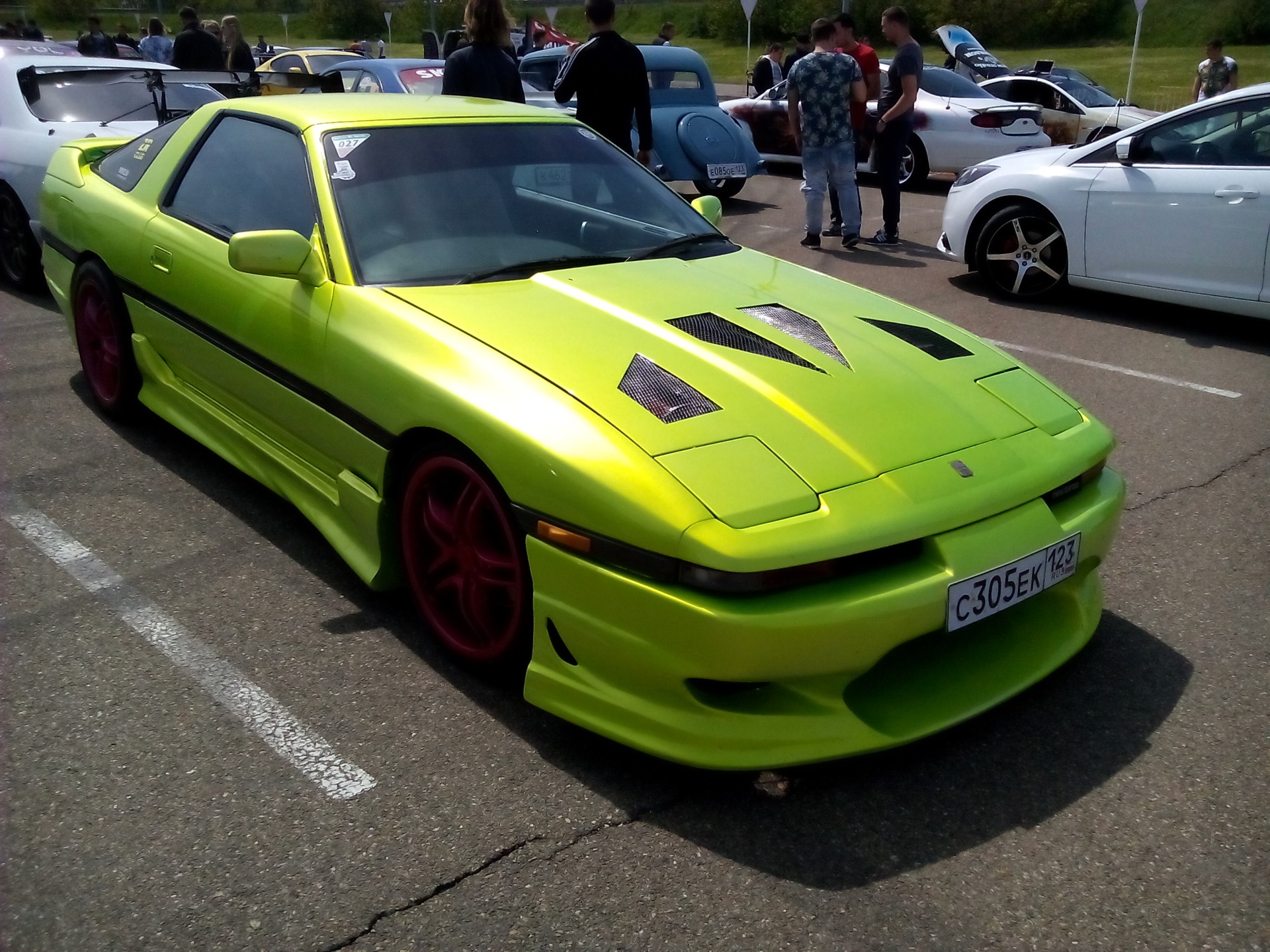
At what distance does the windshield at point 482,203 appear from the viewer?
3.35 metres

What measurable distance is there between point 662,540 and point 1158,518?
2442 millimetres

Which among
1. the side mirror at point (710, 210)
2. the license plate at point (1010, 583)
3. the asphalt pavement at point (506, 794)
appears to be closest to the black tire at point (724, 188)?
the side mirror at point (710, 210)

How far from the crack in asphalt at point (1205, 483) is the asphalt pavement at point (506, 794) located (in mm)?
265

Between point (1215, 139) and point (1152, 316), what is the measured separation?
113 centimetres

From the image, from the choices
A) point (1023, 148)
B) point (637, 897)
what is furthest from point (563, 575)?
point (1023, 148)

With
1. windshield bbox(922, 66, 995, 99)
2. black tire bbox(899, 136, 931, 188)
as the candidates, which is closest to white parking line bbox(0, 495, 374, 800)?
black tire bbox(899, 136, 931, 188)

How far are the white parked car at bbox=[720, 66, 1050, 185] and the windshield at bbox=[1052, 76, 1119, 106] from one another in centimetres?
211

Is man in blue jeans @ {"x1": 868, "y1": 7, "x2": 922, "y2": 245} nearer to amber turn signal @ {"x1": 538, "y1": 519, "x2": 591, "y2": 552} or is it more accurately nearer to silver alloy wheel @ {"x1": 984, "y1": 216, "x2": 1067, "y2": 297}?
silver alloy wheel @ {"x1": 984, "y1": 216, "x2": 1067, "y2": 297}

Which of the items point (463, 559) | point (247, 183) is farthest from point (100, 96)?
point (463, 559)

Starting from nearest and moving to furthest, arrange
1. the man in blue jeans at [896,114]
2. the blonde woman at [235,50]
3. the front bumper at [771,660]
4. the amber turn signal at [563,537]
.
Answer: the front bumper at [771,660] < the amber turn signal at [563,537] < the man in blue jeans at [896,114] < the blonde woman at [235,50]

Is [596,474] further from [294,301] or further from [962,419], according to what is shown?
[294,301]

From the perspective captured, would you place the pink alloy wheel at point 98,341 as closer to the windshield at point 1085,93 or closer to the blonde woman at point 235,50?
the blonde woman at point 235,50

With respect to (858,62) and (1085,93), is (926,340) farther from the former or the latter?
(1085,93)

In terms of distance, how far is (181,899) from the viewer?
2.21 metres
